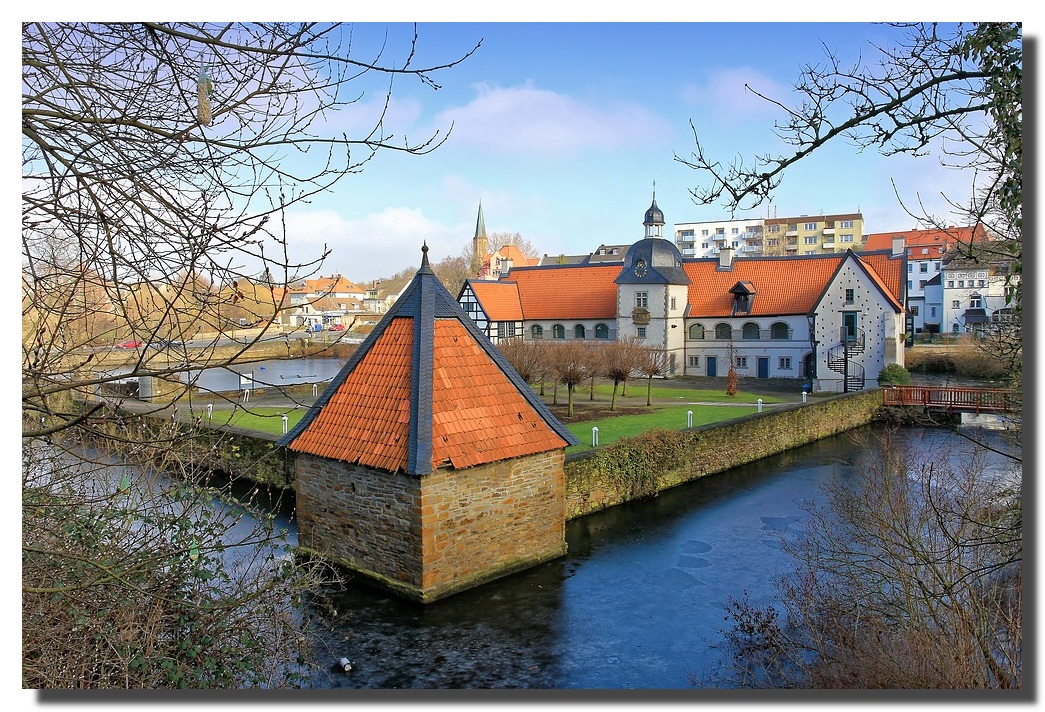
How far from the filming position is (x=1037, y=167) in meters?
4.61

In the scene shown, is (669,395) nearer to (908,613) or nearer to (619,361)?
(619,361)

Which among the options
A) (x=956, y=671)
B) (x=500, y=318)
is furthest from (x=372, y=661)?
(x=500, y=318)

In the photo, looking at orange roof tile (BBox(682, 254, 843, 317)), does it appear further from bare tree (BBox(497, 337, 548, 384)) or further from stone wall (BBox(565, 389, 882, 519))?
bare tree (BBox(497, 337, 548, 384))

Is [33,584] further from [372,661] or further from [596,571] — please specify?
[596,571]

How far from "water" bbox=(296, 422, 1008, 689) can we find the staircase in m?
17.3

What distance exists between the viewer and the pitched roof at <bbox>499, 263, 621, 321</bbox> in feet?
134

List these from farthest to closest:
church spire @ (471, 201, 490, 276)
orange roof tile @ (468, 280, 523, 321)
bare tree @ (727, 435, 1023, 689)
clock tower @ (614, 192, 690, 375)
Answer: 1. church spire @ (471, 201, 490, 276)
2. orange roof tile @ (468, 280, 523, 321)
3. clock tower @ (614, 192, 690, 375)
4. bare tree @ (727, 435, 1023, 689)

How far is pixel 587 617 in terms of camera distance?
35.2 feet

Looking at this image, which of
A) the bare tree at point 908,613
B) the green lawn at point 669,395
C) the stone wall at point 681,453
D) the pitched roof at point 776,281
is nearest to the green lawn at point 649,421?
the stone wall at point 681,453

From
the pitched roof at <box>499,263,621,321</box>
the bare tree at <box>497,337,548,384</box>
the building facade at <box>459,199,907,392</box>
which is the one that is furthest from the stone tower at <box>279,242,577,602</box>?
the pitched roof at <box>499,263,621,321</box>

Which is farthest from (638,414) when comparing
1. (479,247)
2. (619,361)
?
(479,247)

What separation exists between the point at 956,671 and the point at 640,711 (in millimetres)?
2152

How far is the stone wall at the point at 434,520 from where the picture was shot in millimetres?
10742

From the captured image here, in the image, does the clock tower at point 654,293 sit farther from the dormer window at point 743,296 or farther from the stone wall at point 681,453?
the stone wall at point 681,453
